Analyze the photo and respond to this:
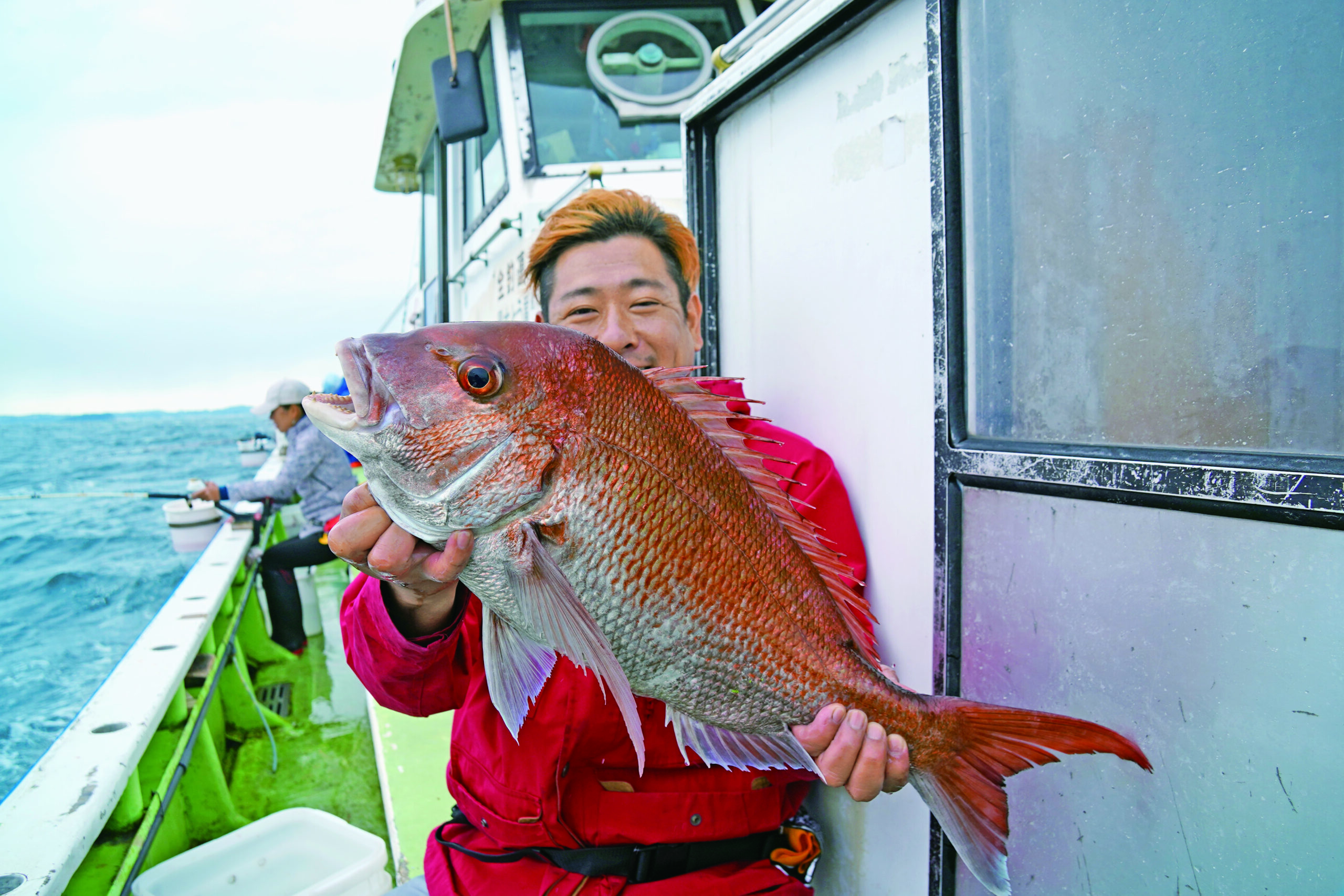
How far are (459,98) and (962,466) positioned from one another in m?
3.06

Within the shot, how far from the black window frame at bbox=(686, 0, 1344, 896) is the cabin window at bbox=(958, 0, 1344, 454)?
0.07 ft

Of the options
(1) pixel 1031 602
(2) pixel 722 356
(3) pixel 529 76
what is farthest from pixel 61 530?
(1) pixel 1031 602

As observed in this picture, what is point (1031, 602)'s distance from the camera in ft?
3.65

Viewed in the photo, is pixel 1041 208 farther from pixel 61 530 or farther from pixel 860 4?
pixel 61 530

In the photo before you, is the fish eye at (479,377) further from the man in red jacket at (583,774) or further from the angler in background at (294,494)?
the angler in background at (294,494)

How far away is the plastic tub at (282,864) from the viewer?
219 cm

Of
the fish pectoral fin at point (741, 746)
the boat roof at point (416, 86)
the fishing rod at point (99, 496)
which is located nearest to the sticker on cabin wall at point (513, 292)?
the boat roof at point (416, 86)

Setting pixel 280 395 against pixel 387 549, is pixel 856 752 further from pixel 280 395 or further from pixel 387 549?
pixel 280 395

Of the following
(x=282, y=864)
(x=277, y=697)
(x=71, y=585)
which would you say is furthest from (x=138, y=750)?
(x=71, y=585)

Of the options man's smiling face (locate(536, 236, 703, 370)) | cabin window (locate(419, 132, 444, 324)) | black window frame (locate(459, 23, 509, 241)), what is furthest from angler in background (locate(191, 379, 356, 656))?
man's smiling face (locate(536, 236, 703, 370))

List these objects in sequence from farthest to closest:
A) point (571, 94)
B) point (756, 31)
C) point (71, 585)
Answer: point (71, 585)
point (571, 94)
point (756, 31)

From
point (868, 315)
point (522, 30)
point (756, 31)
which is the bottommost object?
point (868, 315)

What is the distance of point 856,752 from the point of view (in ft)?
3.91

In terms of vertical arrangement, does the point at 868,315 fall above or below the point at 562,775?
above
